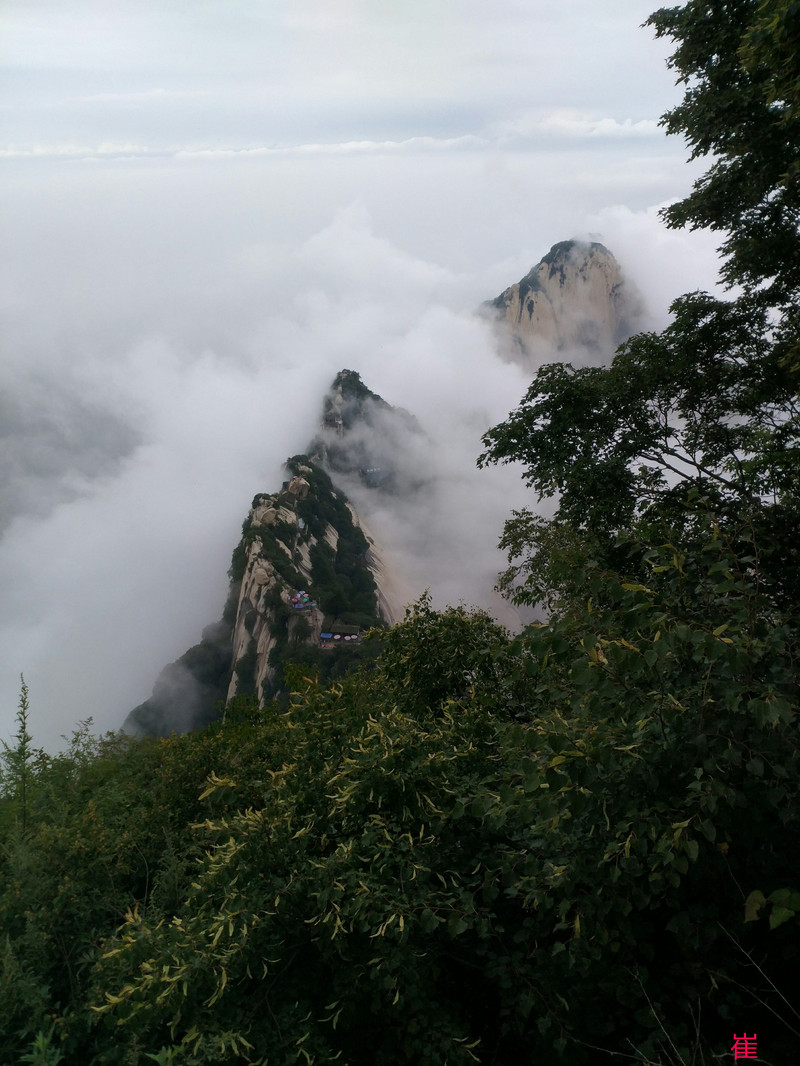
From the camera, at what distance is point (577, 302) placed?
91.4 metres

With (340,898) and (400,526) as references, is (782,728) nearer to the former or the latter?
(340,898)

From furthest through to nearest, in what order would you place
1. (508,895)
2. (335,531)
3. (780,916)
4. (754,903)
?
(335,531) → (508,895) → (754,903) → (780,916)

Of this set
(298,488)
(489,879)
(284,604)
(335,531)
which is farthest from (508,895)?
(335,531)

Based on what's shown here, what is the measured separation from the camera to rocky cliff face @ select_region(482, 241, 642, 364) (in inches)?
3531

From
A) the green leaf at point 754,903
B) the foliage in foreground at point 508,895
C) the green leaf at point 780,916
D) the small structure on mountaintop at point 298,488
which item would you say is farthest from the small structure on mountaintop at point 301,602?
the green leaf at point 780,916

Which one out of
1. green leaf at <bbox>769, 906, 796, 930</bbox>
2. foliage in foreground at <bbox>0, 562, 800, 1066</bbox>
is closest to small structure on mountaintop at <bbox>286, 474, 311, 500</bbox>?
foliage in foreground at <bbox>0, 562, 800, 1066</bbox>

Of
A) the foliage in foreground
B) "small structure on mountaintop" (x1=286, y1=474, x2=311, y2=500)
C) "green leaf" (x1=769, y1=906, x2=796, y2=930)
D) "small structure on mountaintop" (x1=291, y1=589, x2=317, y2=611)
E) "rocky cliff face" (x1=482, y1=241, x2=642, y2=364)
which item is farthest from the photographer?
"rocky cliff face" (x1=482, y1=241, x2=642, y2=364)

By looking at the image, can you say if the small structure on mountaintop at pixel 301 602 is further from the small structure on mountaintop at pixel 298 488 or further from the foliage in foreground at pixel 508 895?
the foliage in foreground at pixel 508 895

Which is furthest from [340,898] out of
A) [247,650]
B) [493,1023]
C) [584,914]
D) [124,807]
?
[247,650]

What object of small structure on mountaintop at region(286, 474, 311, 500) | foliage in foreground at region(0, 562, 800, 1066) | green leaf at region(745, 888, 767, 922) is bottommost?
green leaf at region(745, 888, 767, 922)

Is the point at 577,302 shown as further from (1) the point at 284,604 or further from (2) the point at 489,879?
(2) the point at 489,879

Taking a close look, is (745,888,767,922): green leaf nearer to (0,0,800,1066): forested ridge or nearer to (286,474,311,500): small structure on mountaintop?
Answer: (0,0,800,1066): forested ridge

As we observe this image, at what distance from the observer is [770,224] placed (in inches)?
295

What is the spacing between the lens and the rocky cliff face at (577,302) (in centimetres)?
8969
